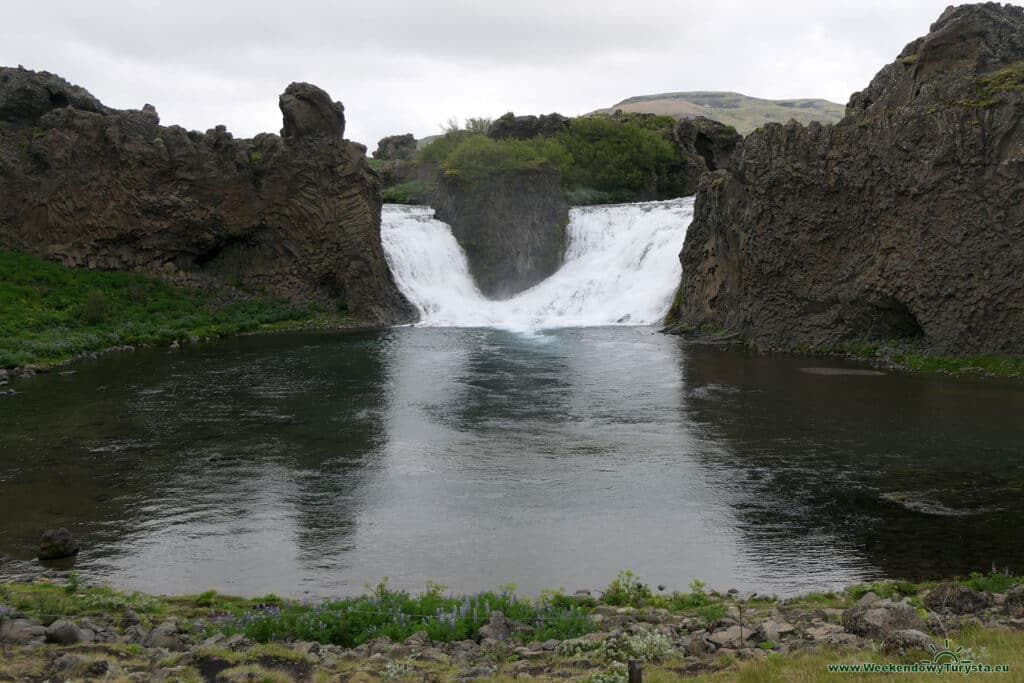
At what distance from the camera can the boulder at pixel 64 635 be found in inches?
429

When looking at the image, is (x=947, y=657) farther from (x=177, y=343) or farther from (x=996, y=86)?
(x=177, y=343)

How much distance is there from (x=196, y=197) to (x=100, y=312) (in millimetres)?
11393

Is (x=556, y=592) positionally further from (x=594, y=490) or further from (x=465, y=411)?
(x=465, y=411)

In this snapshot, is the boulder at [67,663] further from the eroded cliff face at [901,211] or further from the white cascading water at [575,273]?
the white cascading water at [575,273]

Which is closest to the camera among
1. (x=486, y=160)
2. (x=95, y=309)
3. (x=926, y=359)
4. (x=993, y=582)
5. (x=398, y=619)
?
(x=398, y=619)

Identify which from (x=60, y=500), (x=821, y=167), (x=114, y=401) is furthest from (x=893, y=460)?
(x=114, y=401)

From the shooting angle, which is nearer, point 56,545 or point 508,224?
point 56,545

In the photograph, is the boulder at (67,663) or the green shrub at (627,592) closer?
the boulder at (67,663)

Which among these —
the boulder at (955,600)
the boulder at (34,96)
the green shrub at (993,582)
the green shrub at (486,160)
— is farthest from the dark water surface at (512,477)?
the green shrub at (486,160)

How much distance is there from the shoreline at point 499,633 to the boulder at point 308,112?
46.5 meters

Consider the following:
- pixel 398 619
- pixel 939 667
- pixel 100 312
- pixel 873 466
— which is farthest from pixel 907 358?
pixel 100 312

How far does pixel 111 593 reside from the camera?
1348cm

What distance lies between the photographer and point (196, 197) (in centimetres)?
5531

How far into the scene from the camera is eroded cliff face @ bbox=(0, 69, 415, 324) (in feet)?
172
